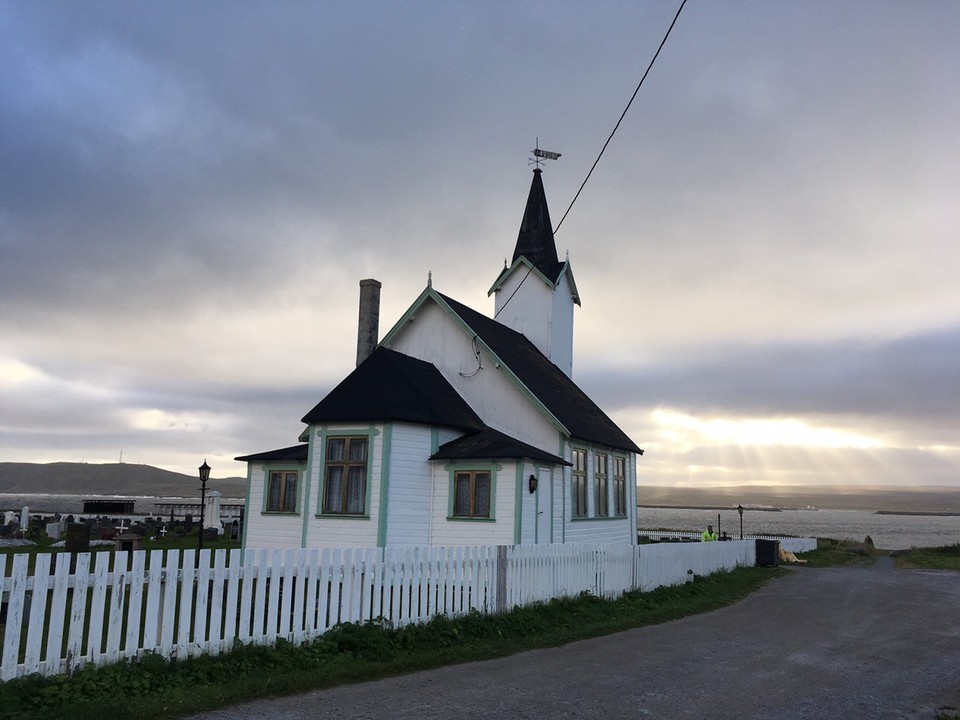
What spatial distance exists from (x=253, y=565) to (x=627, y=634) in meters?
6.47

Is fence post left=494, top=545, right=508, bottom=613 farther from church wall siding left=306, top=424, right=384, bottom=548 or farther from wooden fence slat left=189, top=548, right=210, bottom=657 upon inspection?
church wall siding left=306, top=424, right=384, bottom=548

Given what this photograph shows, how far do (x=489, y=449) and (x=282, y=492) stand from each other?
6544 mm

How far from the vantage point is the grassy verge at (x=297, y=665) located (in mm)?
6895

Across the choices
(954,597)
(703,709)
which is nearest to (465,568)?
(703,709)

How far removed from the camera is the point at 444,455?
18.5m

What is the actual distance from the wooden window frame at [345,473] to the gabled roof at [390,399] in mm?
492

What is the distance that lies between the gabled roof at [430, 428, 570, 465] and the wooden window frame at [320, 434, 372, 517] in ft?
5.59

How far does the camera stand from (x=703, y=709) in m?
7.75

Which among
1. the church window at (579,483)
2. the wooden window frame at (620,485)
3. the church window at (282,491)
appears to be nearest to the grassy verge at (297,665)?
the church window at (579,483)

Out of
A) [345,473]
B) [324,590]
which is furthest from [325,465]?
[324,590]

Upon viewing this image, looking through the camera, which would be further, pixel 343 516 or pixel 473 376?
pixel 473 376

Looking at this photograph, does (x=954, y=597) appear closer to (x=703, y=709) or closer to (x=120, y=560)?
(x=703, y=709)

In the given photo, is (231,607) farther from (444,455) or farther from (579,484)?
(579,484)

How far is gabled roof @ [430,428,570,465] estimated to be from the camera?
58.0ft
